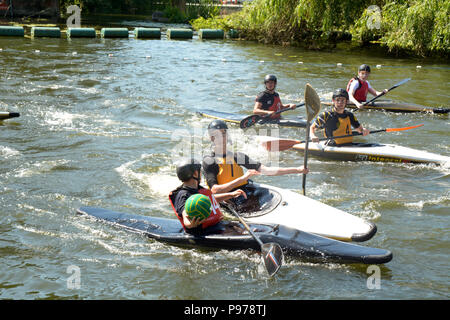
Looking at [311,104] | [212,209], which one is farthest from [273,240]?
[311,104]

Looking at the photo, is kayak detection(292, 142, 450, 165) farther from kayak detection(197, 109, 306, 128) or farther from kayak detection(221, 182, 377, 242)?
kayak detection(221, 182, 377, 242)

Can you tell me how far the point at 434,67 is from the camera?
58.6 feet

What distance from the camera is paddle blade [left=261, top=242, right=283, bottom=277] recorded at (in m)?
4.76

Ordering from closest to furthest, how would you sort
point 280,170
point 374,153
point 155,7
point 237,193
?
point 237,193 → point 280,170 → point 374,153 → point 155,7

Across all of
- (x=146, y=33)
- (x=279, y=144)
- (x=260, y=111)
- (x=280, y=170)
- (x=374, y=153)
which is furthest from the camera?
(x=146, y=33)

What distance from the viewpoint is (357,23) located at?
1872 cm

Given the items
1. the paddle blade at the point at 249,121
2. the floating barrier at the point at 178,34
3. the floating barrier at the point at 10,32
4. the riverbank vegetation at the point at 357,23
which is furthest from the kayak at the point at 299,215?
the floating barrier at the point at 178,34

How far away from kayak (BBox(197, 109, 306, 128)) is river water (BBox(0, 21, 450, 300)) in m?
0.15

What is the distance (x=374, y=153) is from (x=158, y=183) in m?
3.64

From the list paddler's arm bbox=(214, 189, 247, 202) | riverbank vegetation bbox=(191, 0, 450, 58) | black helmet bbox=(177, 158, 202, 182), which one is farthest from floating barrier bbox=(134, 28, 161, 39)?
black helmet bbox=(177, 158, 202, 182)

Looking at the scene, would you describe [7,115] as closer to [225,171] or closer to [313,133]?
[313,133]
